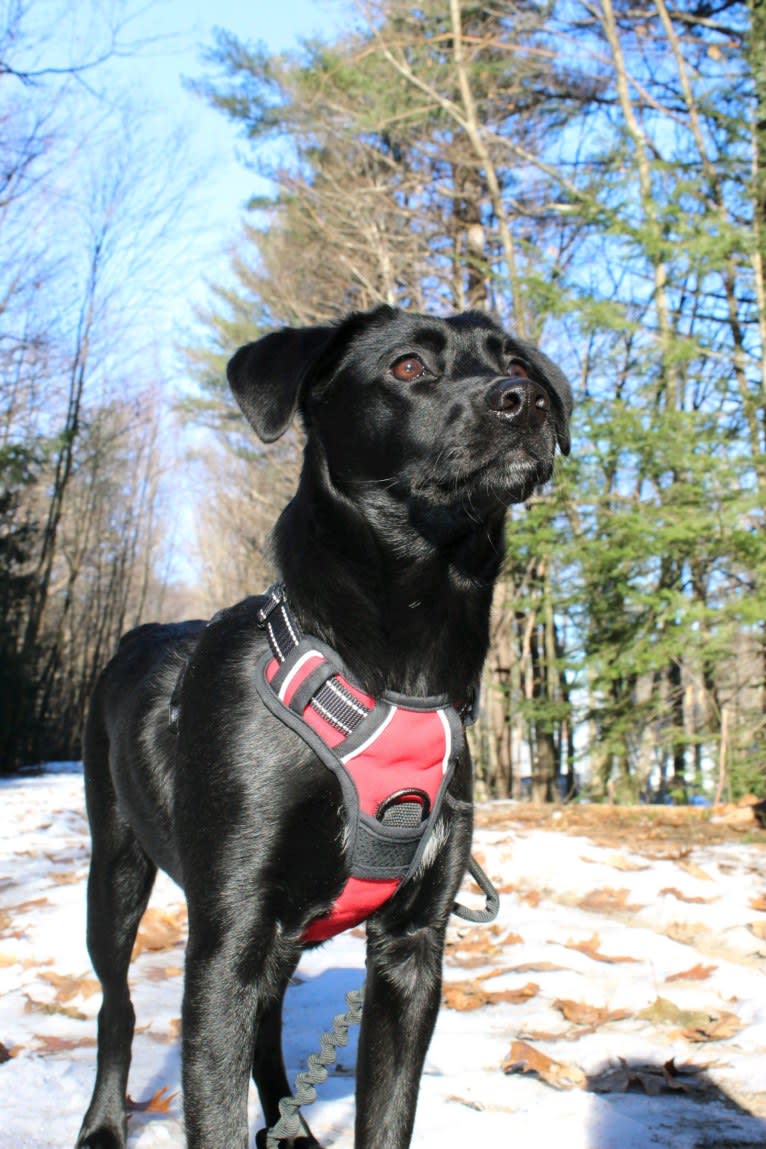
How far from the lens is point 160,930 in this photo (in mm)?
4434

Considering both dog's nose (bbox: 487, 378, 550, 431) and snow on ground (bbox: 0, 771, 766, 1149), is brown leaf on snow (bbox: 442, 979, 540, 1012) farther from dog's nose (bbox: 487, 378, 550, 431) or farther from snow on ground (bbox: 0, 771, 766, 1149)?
dog's nose (bbox: 487, 378, 550, 431)

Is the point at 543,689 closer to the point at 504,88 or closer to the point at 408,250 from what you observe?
the point at 408,250

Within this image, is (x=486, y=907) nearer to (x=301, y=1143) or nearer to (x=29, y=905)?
(x=301, y=1143)

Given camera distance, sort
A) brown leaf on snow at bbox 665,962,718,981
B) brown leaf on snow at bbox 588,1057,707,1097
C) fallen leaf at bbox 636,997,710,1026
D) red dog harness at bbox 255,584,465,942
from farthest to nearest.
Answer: brown leaf on snow at bbox 665,962,718,981, fallen leaf at bbox 636,997,710,1026, brown leaf on snow at bbox 588,1057,707,1097, red dog harness at bbox 255,584,465,942

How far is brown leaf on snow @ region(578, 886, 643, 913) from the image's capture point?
4594 millimetres

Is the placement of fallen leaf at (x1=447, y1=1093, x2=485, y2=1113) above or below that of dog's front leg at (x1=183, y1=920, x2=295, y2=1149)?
below

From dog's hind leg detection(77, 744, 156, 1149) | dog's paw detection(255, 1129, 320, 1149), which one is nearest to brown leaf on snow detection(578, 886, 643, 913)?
dog's paw detection(255, 1129, 320, 1149)

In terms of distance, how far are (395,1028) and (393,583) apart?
97 cm

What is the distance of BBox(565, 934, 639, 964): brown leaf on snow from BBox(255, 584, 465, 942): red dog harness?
2.16 m

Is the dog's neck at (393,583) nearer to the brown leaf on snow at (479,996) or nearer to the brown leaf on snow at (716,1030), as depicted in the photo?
the brown leaf on snow at (716,1030)

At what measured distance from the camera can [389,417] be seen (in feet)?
7.35

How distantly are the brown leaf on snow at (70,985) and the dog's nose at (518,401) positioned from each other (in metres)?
2.71

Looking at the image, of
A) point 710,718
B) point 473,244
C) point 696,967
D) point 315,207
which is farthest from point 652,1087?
point 315,207

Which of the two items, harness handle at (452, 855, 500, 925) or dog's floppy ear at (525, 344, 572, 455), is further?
dog's floppy ear at (525, 344, 572, 455)
